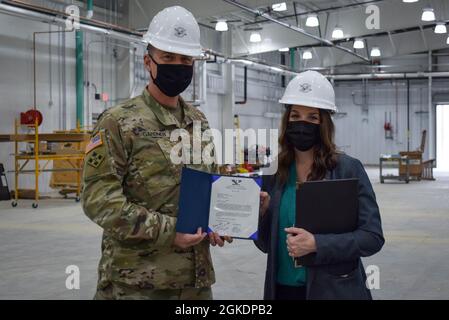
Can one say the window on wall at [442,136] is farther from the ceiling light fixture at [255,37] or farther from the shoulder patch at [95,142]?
the shoulder patch at [95,142]

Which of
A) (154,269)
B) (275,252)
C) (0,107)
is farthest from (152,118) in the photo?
(0,107)

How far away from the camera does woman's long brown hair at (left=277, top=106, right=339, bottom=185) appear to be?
2322mm

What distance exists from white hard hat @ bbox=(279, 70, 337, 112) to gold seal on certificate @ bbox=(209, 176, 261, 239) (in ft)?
1.36

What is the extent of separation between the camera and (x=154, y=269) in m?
2.13

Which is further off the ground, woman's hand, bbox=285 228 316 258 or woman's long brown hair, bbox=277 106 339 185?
A: woman's long brown hair, bbox=277 106 339 185

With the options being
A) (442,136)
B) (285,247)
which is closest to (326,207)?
(285,247)

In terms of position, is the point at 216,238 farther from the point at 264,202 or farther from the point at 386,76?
the point at 386,76

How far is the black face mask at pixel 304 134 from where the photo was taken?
2.35 meters

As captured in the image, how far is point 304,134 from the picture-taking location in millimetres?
2350

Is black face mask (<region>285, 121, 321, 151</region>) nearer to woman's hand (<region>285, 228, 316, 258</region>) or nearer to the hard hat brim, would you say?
the hard hat brim

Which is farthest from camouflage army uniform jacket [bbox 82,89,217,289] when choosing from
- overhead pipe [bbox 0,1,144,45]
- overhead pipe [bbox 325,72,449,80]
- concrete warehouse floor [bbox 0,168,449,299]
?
overhead pipe [bbox 325,72,449,80]

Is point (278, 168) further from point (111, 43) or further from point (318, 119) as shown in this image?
point (111, 43)
